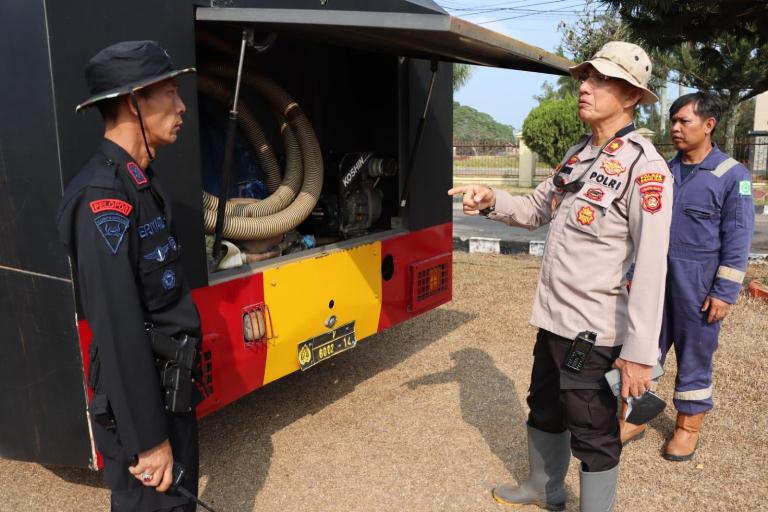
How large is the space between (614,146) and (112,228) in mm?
1626

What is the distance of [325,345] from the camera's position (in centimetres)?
343

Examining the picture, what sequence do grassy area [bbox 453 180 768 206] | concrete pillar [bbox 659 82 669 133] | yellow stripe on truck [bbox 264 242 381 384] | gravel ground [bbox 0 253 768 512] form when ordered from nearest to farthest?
gravel ground [bbox 0 253 768 512] → yellow stripe on truck [bbox 264 242 381 384] → grassy area [bbox 453 180 768 206] → concrete pillar [bbox 659 82 669 133]

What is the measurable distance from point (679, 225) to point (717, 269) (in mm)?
276

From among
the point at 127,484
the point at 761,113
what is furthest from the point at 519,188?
the point at 127,484

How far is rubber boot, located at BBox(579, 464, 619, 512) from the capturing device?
2418mm

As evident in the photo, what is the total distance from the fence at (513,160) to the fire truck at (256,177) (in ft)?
56.7

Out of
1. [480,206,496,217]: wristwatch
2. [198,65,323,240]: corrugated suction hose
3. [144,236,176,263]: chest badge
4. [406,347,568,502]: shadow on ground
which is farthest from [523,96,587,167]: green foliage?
[144,236,176,263]: chest badge

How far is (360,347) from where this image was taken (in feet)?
16.6

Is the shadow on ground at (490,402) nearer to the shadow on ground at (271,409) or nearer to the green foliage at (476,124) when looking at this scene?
the shadow on ground at (271,409)

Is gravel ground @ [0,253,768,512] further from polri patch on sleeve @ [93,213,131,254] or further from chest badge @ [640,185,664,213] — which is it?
polri patch on sleeve @ [93,213,131,254]

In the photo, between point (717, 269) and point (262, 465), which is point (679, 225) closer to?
point (717, 269)

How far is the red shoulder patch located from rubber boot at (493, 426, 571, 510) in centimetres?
189

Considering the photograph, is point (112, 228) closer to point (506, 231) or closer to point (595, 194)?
point (595, 194)

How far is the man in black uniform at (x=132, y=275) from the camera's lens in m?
1.64
